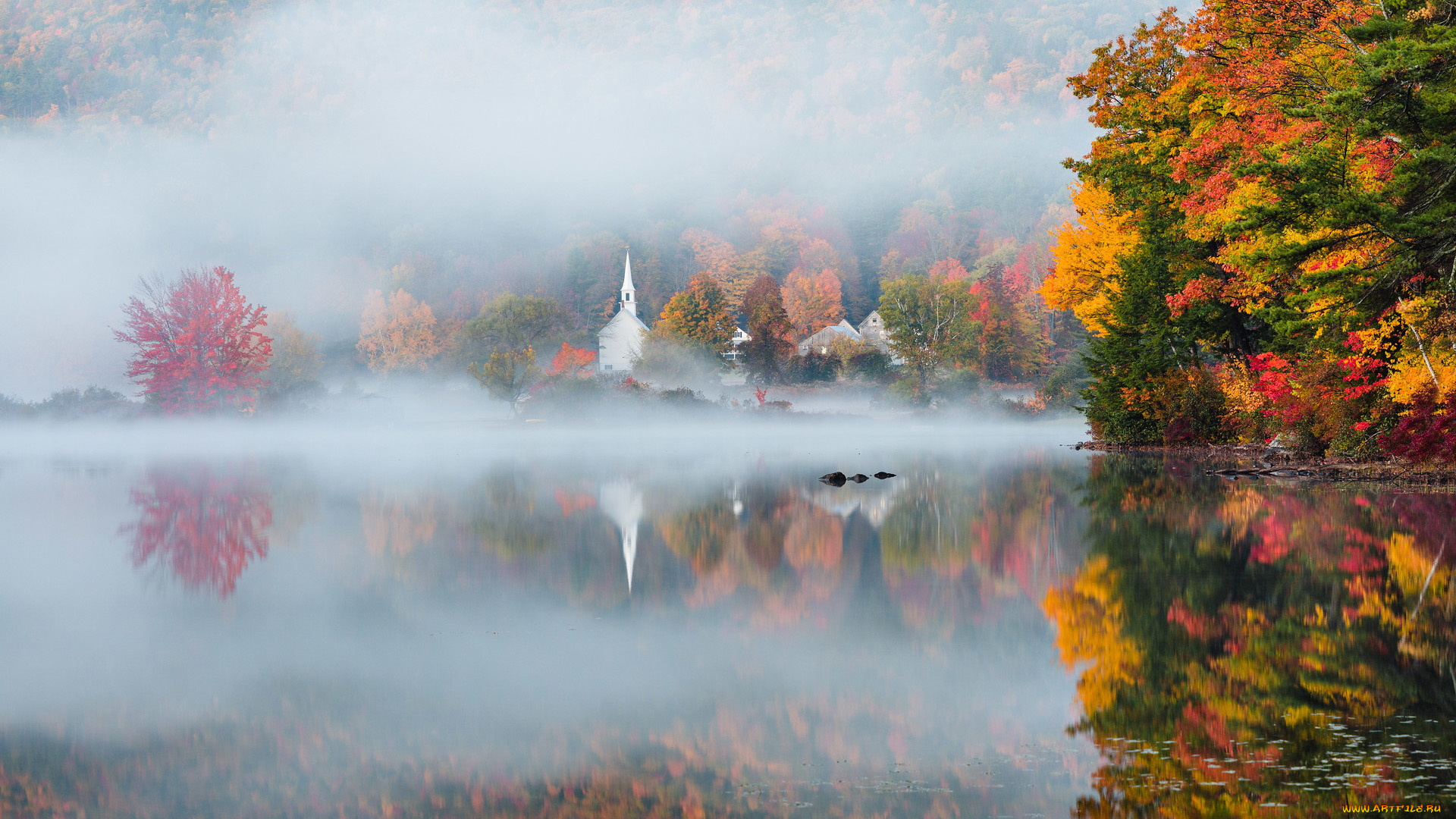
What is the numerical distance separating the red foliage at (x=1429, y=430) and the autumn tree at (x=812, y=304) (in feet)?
316

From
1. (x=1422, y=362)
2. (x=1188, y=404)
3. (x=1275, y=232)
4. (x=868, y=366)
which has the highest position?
(x=868, y=366)

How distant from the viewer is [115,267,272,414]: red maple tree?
58.9 metres

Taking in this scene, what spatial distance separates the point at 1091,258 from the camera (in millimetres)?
42531

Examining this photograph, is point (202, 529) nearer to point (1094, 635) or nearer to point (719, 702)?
point (719, 702)

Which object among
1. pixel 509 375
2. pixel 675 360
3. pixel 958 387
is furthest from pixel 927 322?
pixel 509 375

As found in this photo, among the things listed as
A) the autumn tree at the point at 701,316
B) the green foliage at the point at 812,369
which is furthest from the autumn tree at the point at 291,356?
the green foliage at the point at 812,369

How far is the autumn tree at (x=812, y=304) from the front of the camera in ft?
388

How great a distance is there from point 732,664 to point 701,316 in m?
89.3

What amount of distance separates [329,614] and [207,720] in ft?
9.58

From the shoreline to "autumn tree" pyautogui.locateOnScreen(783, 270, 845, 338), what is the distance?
86181 mm

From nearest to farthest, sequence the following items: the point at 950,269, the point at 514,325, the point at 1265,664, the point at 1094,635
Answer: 1. the point at 1265,664
2. the point at 1094,635
3. the point at 514,325
4. the point at 950,269

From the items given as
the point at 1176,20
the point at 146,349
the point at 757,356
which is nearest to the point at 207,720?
the point at 1176,20

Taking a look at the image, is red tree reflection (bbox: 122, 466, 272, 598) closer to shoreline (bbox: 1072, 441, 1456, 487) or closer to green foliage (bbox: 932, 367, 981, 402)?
shoreline (bbox: 1072, 441, 1456, 487)

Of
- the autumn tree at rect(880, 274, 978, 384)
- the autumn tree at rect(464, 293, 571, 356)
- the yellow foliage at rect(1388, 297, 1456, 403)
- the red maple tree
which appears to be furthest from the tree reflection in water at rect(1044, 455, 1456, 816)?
the autumn tree at rect(464, 293, 571, 356)
